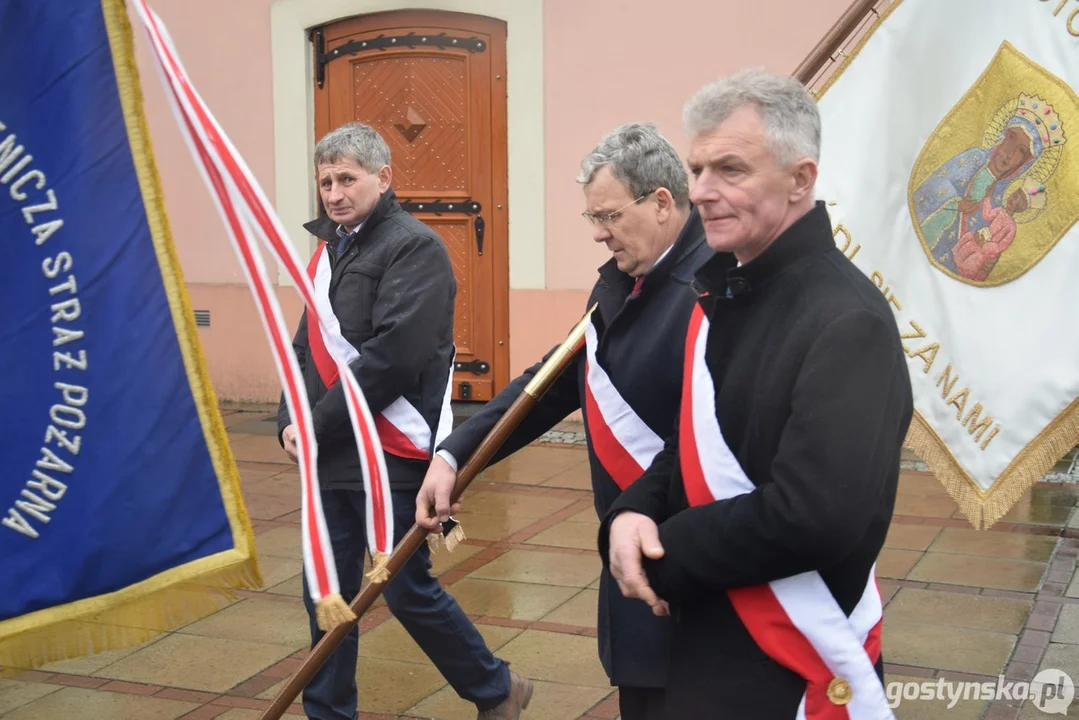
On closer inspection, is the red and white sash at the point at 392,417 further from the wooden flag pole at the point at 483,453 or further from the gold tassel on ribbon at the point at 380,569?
the gold tassel on ribbon at the point at 380,569

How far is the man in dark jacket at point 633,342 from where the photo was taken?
2668 millimetres

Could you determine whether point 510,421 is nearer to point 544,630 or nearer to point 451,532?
point 451,532

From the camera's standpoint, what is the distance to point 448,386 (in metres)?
4.09

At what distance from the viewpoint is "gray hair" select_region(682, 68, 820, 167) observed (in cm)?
211

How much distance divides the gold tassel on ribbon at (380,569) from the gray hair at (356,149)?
5.03ft

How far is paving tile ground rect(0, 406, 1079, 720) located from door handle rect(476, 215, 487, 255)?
9.03ft

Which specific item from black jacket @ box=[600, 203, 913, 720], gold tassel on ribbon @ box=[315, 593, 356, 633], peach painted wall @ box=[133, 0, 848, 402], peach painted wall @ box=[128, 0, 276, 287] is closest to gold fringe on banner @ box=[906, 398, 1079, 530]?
black jacket @ box=[600, 203, 913, 720]

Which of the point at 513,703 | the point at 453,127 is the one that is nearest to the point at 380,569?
the point at 513,703

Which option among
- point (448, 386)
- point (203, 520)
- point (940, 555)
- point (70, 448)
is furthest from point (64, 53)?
point (940, 555)

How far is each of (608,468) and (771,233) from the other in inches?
31.3

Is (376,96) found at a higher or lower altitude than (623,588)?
higher

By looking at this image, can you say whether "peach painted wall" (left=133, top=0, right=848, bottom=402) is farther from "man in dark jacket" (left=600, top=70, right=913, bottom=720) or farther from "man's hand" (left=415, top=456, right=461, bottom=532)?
"man in dark jacket" (left=600, top=70, right=913, bottom=720)

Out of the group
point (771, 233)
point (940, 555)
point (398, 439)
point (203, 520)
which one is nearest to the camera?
point (771, 233)

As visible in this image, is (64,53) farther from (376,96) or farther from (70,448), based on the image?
(376,96)
